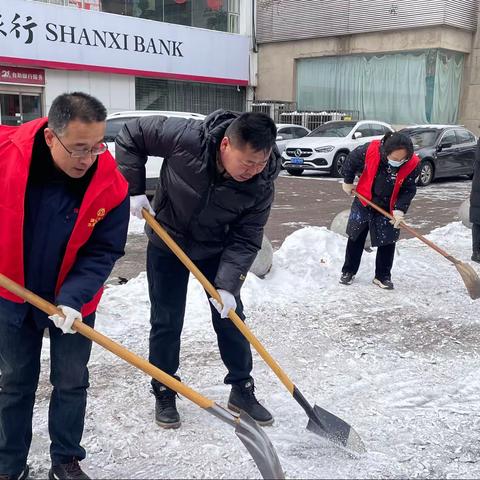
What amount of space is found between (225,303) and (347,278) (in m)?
3.03

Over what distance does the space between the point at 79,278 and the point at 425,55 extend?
2071 cm

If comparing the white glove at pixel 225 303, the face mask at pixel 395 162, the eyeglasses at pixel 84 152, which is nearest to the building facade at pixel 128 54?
the face mask at pixel 395 162

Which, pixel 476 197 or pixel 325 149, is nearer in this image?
pixel 476 197

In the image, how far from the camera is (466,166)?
15.3m

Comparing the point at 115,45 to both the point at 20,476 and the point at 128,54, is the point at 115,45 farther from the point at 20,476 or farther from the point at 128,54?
the point at 20,476

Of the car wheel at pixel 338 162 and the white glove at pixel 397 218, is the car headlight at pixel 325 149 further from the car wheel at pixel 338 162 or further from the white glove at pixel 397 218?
the white glove at pixel 397 218

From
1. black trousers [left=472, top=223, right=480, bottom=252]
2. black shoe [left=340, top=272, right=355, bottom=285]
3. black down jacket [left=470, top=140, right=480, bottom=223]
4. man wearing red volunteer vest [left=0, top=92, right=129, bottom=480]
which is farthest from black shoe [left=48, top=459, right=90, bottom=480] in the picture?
black trousers [left=472, top=223, right=480, bottom=252]

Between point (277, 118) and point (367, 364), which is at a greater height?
point (277, 118)

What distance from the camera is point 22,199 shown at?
2.07 meters

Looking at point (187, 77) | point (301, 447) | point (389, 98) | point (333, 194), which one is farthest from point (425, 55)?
point (301, 447)

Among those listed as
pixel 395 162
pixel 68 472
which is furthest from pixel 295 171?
pixel 68 472

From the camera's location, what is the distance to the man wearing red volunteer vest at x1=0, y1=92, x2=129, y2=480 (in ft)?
6.82

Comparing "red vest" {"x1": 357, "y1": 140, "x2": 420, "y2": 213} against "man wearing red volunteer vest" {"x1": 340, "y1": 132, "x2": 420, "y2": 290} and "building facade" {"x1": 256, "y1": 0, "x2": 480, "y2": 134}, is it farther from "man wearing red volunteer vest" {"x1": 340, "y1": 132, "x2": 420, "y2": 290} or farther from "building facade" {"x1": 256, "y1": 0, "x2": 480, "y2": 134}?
"building facade" {"x1": 256, "y1": 0, "x2": 480, "y2": 134}

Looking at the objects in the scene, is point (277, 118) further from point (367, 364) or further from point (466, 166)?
point (367, 364)
